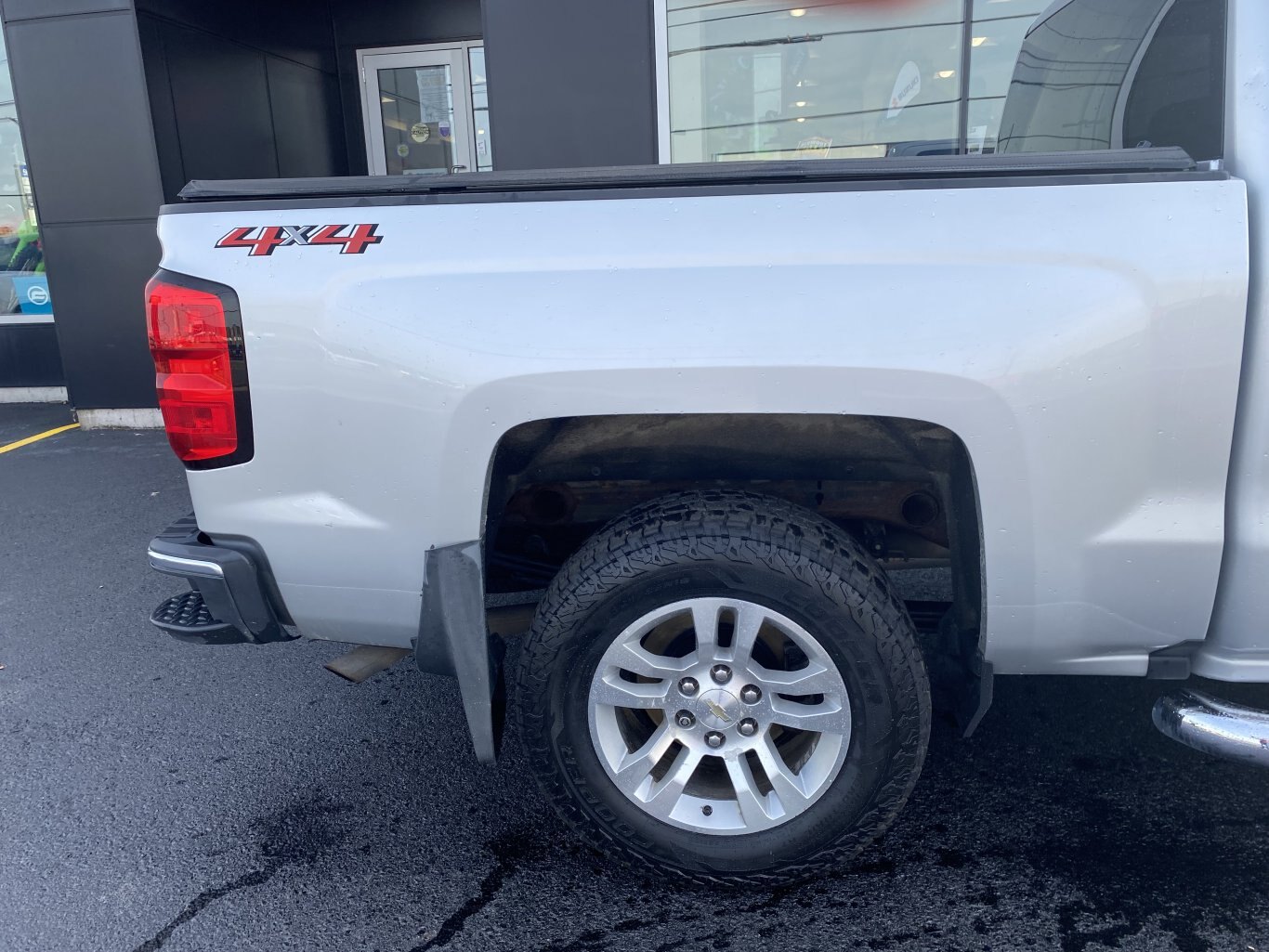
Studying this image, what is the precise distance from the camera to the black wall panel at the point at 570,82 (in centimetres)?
570

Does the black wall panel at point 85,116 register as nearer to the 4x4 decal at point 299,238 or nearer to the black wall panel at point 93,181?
the black wall panel at point 93,181

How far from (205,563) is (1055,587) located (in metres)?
2.00

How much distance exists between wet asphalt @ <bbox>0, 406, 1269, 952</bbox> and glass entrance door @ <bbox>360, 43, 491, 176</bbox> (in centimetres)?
723

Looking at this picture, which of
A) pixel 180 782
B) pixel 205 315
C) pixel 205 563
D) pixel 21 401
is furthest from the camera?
pixel 21 401

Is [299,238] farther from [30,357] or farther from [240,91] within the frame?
[30,357]

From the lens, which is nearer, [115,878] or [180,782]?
[115,878]

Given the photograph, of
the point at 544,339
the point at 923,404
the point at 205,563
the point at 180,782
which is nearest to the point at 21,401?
the point at 180,782

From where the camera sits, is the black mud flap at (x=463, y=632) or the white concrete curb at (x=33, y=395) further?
the white concrete curb at (x=33, y=395)

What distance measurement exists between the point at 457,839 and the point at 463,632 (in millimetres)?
755

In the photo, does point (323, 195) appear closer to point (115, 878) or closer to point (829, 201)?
point (829, 201)

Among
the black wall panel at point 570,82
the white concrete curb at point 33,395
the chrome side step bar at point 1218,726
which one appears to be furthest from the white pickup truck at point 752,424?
the white concrete curb at point 33,395

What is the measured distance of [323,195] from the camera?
2.24 m

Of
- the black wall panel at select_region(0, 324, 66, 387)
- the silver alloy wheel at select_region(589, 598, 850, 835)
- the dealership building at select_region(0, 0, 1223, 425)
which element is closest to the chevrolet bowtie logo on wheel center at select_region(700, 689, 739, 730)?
the silver alloy wheel at select_region(589, 598, 850, 835)

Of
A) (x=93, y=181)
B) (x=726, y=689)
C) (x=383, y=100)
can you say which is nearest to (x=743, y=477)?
(x=726, y=689)
